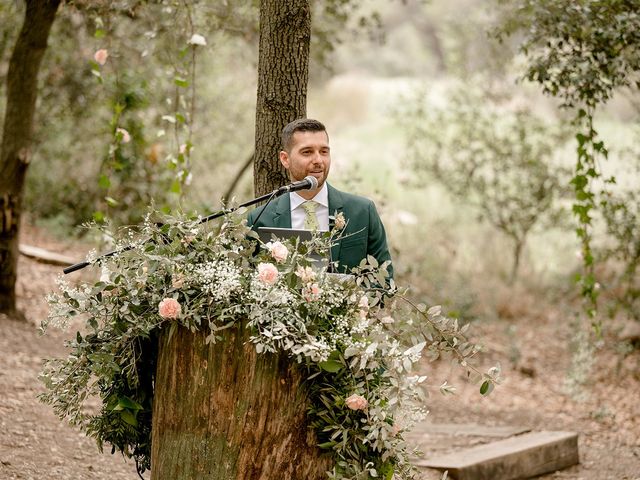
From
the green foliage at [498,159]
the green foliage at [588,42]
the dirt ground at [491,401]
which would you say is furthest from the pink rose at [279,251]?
the green foliage at [498,159]

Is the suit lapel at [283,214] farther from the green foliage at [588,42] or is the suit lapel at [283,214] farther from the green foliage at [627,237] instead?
the green foliage at [627,237]

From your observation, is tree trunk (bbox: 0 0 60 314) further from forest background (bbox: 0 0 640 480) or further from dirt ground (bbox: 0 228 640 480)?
forest background (bbox: 0 0 640 480)

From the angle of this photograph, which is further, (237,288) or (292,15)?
(292,15)

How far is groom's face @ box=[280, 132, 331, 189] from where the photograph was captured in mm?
4059

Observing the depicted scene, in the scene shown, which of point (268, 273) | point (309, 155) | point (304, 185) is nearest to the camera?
point (268, 273)

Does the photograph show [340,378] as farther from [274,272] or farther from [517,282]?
[517,282]

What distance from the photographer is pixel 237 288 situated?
3.36 meters

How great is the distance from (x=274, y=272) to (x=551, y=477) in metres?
3.83

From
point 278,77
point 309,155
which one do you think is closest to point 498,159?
point 278,77

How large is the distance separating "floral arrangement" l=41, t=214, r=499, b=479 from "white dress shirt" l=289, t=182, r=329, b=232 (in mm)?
482

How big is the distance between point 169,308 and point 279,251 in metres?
0.45

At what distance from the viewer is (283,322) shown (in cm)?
333

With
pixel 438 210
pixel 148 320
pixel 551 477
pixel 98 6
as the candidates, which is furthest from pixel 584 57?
pixel 438 210

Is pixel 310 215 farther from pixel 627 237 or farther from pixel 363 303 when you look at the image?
pixel 627 237
